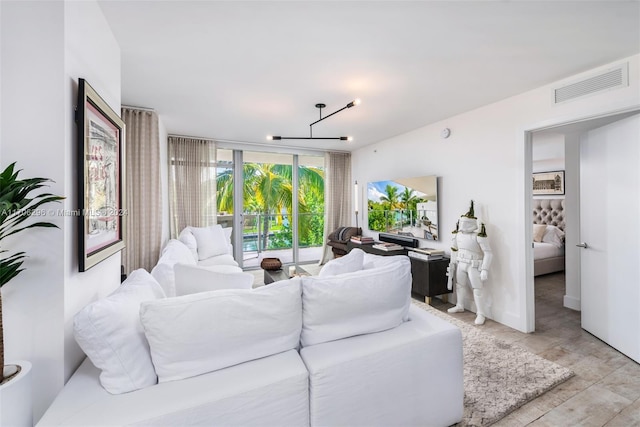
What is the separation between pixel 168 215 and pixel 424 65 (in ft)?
13.3

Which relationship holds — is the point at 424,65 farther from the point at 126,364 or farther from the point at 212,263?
the point at 212,263

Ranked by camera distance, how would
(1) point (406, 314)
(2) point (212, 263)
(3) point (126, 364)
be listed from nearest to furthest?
1. (3) point (126, 364)
2. (1) point (406, 314)
3. (2) point (212, 263)

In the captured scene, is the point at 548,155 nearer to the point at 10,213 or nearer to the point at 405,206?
the point at 405,206

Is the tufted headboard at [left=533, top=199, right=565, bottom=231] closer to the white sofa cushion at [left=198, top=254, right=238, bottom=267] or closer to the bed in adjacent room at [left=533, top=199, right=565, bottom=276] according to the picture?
the bed in adjacent room at [left=533, top=199, right=565, bottom=276]

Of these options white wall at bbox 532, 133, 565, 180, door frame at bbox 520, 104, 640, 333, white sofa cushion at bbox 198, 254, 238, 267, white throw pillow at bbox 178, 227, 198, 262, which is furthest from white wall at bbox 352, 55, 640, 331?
white throw pillow at bbox 178, 227, 198, 262

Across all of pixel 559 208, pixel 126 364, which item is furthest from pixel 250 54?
pixel 559 208

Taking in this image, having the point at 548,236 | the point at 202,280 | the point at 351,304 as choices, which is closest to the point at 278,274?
the point at 202,280

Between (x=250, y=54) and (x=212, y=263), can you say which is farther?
(x=212, y=263)

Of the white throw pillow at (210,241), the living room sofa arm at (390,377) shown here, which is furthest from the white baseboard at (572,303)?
the white throw pillow at (210,241)

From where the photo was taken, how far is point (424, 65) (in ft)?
7.56

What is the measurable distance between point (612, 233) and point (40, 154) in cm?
403

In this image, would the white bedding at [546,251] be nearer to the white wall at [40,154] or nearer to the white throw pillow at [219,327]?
the white throw pillow at [219,327]

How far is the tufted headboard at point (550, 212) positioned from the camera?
17.5 feet

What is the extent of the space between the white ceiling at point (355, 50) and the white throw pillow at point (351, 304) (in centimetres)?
152
